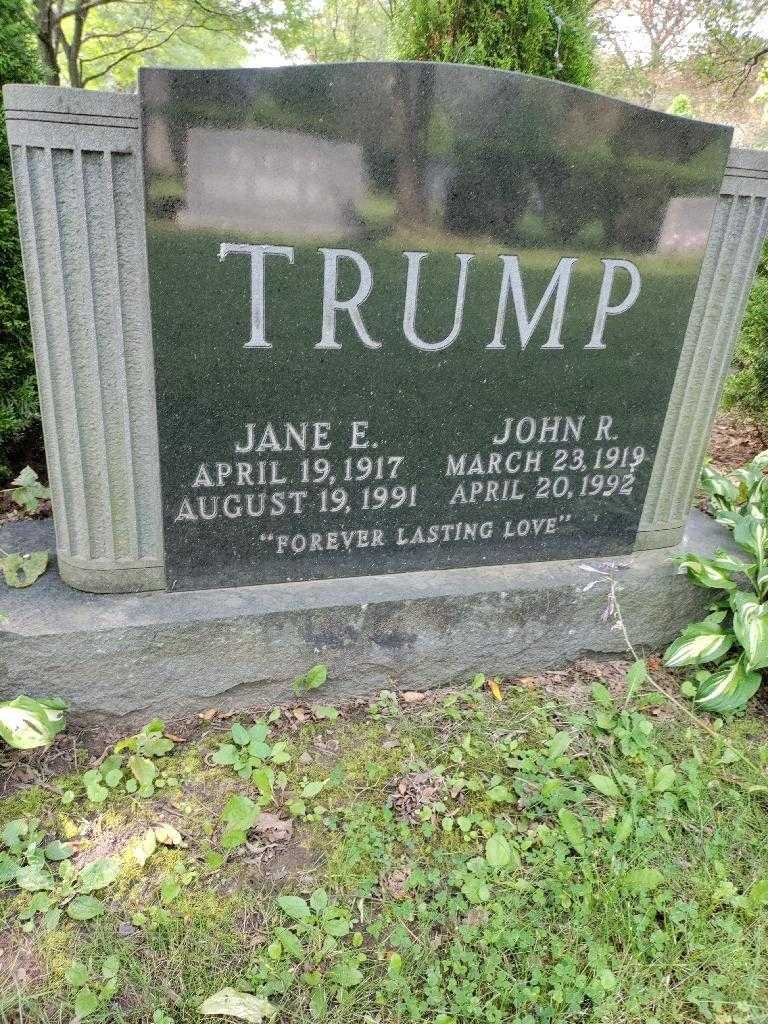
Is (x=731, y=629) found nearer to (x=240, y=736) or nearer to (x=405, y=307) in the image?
(x=405, y=307)

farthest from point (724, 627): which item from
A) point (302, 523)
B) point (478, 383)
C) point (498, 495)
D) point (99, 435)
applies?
point (99, 435)

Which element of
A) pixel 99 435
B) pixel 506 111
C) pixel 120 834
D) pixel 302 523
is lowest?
pixel 120 834

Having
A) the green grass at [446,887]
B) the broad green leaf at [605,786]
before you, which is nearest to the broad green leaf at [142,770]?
the green grass at [446,887]

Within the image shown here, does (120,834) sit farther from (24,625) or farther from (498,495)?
(498,495)

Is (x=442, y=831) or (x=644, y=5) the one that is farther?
(x=644, y=5)

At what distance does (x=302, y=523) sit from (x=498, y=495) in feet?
2.30

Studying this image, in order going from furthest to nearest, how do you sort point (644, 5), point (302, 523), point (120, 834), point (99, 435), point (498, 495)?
point (644, 5) → point (498, 495) → point (302, 523) → point (99, 435) → point (120, 834)

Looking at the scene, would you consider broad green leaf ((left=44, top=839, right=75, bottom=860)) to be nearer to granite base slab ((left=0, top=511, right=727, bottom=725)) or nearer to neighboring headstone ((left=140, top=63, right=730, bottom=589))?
granite base slab ((left=0, top=511, right=727, bottom=725))

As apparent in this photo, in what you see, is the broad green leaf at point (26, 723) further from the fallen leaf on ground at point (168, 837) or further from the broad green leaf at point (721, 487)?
the broad green leaf at point (721, 487)

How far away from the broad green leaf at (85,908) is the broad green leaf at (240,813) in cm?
35

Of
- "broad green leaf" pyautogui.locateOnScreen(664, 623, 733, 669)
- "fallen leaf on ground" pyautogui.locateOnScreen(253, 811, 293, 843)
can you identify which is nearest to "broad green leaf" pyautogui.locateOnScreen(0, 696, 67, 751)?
"fallen leaf on ground" pyautogui.locateOnScreen(253, 811, 293, 843)

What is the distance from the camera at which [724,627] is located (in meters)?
2.61

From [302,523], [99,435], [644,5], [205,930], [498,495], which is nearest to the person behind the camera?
[205,930]

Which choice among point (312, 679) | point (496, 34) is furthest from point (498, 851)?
point (496, 34)
